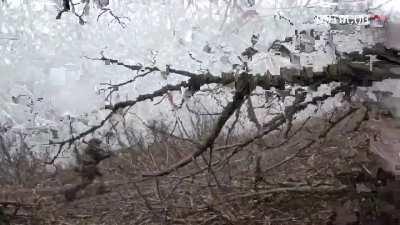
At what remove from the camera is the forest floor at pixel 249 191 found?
7.38 feet

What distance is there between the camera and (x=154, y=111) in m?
2.27

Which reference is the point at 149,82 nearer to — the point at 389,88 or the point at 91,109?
the point at 91,109

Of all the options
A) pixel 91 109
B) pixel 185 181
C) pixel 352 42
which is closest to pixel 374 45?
pixel 352 42

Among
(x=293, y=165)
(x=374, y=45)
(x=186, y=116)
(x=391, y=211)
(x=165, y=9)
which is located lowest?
(x=391, y=211)

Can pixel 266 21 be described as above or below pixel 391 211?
above

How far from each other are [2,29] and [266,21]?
0.96m

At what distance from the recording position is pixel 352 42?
6.98 feet

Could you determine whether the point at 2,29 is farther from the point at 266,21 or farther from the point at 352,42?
the point at 352,42

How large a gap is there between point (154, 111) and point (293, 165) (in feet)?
1.79

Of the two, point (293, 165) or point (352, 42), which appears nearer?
point (352, 42)

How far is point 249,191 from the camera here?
91.0 inches

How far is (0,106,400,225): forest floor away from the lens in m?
2.25

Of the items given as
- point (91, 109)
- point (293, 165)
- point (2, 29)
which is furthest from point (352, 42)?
point (2, 29)

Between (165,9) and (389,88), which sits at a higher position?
(165,9)
